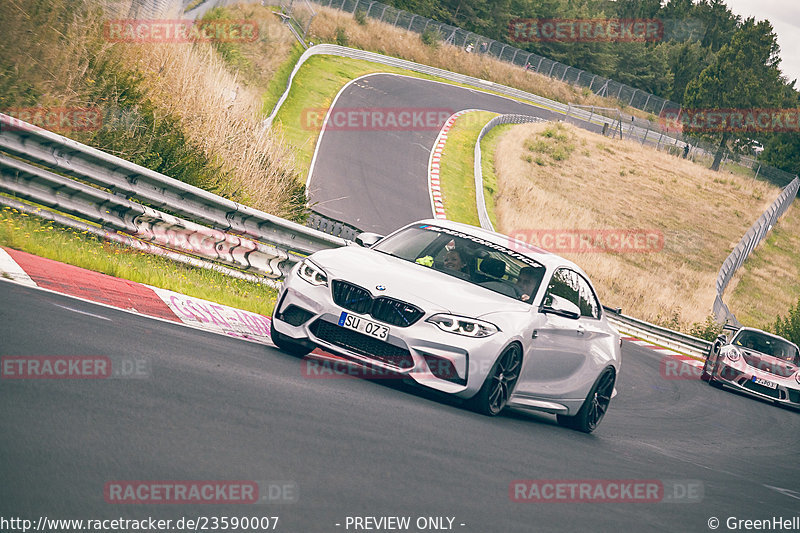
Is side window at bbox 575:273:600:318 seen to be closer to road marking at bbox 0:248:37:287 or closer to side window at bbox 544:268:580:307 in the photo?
side window at bbox 544:268:580:307

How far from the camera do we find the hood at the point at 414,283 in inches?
314

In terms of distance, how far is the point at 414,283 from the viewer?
826 centimetres

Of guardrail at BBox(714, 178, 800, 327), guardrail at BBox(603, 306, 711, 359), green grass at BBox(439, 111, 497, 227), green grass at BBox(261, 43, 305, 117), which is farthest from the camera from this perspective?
green grass at BBox(439, 111, 497, 227)

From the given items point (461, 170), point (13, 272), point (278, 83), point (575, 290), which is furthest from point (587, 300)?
point (461, 170)

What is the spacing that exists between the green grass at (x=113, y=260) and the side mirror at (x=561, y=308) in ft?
11.3

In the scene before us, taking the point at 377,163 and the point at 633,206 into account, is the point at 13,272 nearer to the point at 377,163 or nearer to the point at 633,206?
the point at 377,163

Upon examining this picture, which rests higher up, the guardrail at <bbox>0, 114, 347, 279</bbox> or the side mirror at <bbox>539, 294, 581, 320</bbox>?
the side mirror at <bbox>539, 294, 581, 320</bbox>

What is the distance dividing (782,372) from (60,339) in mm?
16683

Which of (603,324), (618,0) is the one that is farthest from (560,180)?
(618,0)

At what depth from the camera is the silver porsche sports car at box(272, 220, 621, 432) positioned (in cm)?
786

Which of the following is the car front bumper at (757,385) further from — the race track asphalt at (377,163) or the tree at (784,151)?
the tree at (784,151)

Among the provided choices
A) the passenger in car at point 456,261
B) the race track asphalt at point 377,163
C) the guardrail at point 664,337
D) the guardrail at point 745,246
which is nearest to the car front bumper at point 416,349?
the passenger in car at point 456,261

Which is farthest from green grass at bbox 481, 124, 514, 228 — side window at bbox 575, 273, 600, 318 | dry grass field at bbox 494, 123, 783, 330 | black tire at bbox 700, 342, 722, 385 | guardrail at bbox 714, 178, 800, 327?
side window at bbox 575, 273, 600, 318

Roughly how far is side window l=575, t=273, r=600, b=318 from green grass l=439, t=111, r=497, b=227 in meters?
19.9
